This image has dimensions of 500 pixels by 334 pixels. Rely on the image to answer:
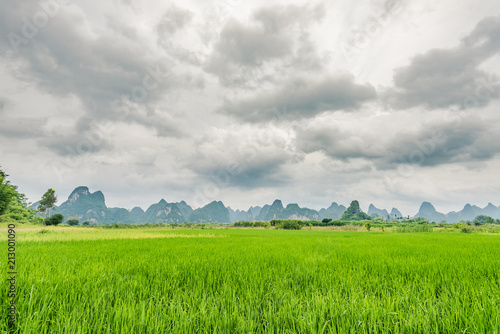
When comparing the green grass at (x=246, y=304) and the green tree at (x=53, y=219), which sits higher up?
the green grass at (x=246, y=304)

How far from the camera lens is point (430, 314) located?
6.81 ft

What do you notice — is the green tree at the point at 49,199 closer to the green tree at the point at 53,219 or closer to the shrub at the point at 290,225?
the green tree at the point at 53,219

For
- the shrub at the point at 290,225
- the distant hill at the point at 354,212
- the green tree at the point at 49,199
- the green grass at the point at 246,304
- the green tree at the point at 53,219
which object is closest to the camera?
the green grass at the point at 246,304

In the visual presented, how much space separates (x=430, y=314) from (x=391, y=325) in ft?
1.54

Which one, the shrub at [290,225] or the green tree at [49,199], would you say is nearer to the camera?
the shrub at [290,225]

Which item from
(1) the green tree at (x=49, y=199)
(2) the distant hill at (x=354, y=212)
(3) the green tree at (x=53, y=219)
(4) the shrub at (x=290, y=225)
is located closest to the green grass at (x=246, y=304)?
(4) the shrub at (x=290, y=225)

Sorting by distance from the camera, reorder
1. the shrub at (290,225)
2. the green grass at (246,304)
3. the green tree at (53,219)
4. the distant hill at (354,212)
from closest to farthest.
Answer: the green grass at (246,304) < the green tree at (53,219) < the shrub at (290,225) < the distant hill at (354,212)

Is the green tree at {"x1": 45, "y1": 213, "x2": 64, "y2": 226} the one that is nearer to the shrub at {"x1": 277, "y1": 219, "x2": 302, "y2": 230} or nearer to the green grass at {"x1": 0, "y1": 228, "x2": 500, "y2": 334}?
the shrub at {"x1": 277, "y1": 219, "x2": 302, "y2": 230}

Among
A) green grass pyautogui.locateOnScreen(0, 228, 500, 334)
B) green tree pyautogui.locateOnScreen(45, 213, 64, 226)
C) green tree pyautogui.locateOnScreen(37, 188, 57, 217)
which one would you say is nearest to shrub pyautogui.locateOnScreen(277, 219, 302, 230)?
green tree pyautogui.locateOnScreen(45, 213, 64, 226)

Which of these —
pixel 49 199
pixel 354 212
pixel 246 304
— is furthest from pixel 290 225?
pixel 354 212

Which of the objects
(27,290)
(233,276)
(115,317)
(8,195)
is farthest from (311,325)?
(8,195)

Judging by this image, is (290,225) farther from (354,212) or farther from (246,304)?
(354,212)

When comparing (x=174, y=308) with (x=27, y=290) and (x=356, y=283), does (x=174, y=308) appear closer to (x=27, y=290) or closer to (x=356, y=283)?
(x=27, y=290)

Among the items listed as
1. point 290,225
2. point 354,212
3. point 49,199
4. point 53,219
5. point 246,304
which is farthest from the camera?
point 354,212
